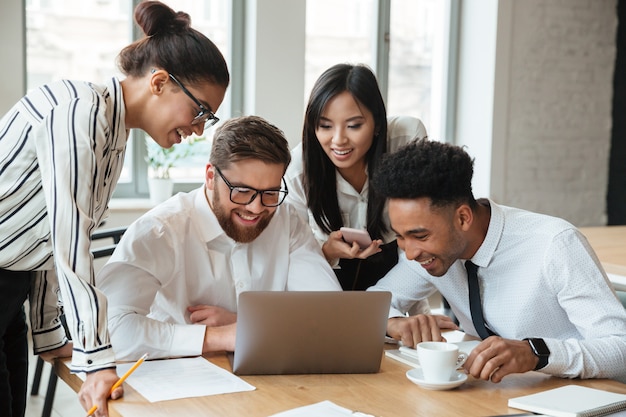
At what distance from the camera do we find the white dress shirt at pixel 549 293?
5.74ft

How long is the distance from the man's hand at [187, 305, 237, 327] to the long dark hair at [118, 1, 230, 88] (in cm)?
57

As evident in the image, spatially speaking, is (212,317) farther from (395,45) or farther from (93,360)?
(395,45)

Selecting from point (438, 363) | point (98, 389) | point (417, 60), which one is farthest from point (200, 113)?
point (417, 60)

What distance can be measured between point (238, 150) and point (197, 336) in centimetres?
50

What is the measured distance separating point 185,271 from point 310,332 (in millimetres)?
495

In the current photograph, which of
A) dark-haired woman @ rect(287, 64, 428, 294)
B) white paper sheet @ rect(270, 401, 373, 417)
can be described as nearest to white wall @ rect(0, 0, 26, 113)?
dark-haired woman @ rect(287, 64, 428, 294)

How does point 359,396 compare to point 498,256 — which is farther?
point 498,256

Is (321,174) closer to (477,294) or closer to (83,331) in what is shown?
(477,294)

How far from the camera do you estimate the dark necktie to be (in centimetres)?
203

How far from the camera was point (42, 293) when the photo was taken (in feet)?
6.06

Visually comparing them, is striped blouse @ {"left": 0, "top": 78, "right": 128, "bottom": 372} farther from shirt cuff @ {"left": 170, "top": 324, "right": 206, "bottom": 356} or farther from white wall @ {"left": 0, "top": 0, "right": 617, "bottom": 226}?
white wall @ {"left": 0, "top": 0, "right": 617, "bottom": 226}

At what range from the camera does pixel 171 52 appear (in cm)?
173

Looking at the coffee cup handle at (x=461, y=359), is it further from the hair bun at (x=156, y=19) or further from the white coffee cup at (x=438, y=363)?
the hair bun at (x=156, y=19)

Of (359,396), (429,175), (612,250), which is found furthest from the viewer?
(612,250)
